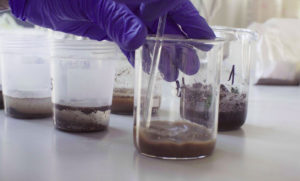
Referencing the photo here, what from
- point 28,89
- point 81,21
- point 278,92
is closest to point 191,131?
point 81,21

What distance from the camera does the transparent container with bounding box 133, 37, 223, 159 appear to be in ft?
2.20

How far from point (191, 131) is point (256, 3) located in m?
2.15

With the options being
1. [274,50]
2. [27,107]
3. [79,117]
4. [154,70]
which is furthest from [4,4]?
[274,50]

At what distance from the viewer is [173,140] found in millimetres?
662

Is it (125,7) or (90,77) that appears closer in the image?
(125,7)

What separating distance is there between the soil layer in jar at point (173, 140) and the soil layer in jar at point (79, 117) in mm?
188

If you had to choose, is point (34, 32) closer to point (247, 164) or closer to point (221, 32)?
point (221, 32)

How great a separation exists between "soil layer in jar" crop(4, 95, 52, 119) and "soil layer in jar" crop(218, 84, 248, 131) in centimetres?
48

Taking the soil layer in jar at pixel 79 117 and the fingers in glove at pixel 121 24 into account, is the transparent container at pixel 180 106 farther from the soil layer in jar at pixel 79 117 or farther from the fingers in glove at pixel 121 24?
the soil layer in jar at pixel 79 117

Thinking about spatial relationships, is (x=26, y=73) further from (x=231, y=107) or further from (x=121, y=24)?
(x=231, y=107)

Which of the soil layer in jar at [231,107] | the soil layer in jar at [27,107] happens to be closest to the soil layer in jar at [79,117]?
the soil layer in jar at [27,107]

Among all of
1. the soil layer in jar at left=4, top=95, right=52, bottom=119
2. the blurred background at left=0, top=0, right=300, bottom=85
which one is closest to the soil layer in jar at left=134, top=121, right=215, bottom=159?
the soil layer in jar at left=4, top=95, right=52, bottom=119

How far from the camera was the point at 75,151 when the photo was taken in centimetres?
72

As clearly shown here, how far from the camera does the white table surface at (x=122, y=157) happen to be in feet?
1.99
